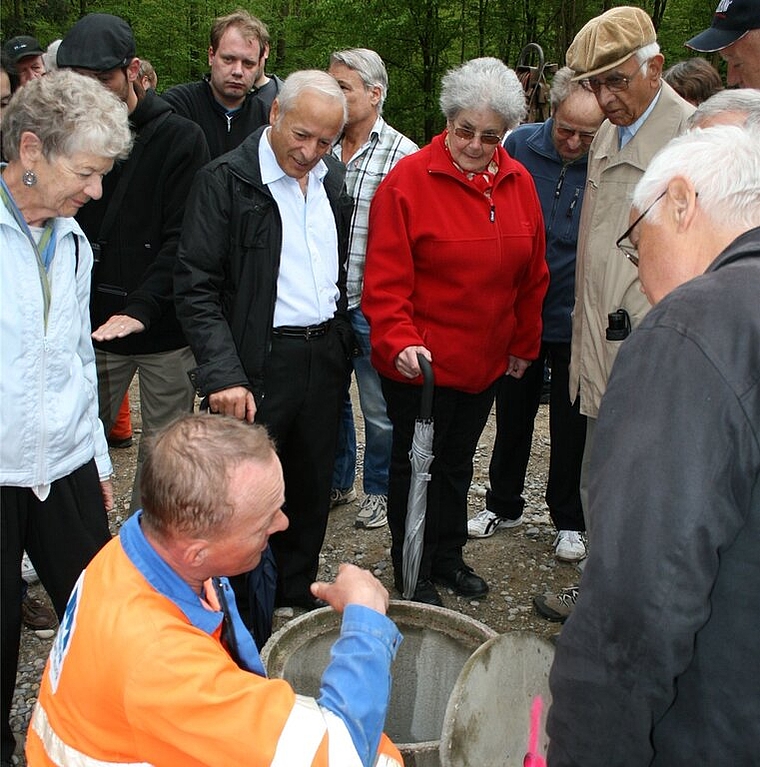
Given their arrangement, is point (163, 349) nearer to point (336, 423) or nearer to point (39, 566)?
point (336, 423)

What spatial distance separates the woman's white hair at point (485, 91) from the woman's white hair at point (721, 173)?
70.5 inches

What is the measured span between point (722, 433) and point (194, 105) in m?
4.07

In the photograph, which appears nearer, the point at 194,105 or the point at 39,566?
the point at 39,566

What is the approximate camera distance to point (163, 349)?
3.71m

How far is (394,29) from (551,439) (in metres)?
12.1

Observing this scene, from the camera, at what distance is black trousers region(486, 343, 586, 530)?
399 cm

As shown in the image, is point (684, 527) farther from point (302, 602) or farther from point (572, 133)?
point (572, 133)

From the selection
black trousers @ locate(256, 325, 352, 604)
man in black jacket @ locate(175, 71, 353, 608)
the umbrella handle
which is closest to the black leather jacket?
A: man in black jacket @ locate(175, 71, 353, 608)

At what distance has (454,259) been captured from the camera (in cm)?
332

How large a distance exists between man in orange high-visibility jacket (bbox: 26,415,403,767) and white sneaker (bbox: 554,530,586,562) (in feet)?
8.73

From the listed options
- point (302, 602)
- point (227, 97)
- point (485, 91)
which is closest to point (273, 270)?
point (485, 91)

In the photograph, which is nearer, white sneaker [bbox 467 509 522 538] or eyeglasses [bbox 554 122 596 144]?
eyeglasses [bbox 554 122 596 144]

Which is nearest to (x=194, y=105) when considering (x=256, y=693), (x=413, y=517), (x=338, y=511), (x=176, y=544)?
(x=338, y=511)

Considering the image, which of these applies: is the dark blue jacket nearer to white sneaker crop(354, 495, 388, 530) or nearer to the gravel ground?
the gravel ground
